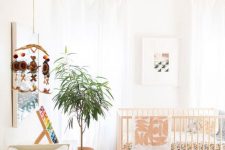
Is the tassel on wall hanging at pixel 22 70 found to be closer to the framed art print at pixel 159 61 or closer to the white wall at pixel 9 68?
the white wall at pixel 9 68

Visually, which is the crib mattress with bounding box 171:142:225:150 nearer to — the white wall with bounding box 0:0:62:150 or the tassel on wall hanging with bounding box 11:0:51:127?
the white wall with bounding box 0:0:62:150

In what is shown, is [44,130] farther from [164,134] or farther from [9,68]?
[164,134]

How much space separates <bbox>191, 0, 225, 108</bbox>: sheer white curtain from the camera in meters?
4.35

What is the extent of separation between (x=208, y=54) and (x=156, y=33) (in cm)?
86

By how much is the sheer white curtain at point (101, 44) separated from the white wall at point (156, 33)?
0.23m

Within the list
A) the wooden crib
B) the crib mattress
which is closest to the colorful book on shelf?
the wooden crib

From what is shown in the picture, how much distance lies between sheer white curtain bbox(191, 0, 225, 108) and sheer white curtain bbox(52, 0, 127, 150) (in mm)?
1112

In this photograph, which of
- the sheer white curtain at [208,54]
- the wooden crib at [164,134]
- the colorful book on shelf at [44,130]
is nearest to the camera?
the colorful book on shelf at [44,130]

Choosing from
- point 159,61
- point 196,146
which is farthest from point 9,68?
point 159,61

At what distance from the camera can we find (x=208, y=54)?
14.4 ft

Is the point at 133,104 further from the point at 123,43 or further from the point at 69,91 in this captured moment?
the point at 69,91

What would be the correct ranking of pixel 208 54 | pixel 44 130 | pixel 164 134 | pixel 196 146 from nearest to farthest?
1. pixel 44 130
2. pixel 164 134
3. pixel 196 146
4. pixel 208 54

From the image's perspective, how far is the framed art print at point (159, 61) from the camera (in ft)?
14.4

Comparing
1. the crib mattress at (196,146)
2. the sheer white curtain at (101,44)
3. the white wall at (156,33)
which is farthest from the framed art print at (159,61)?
the crib mattress at (196,146)
